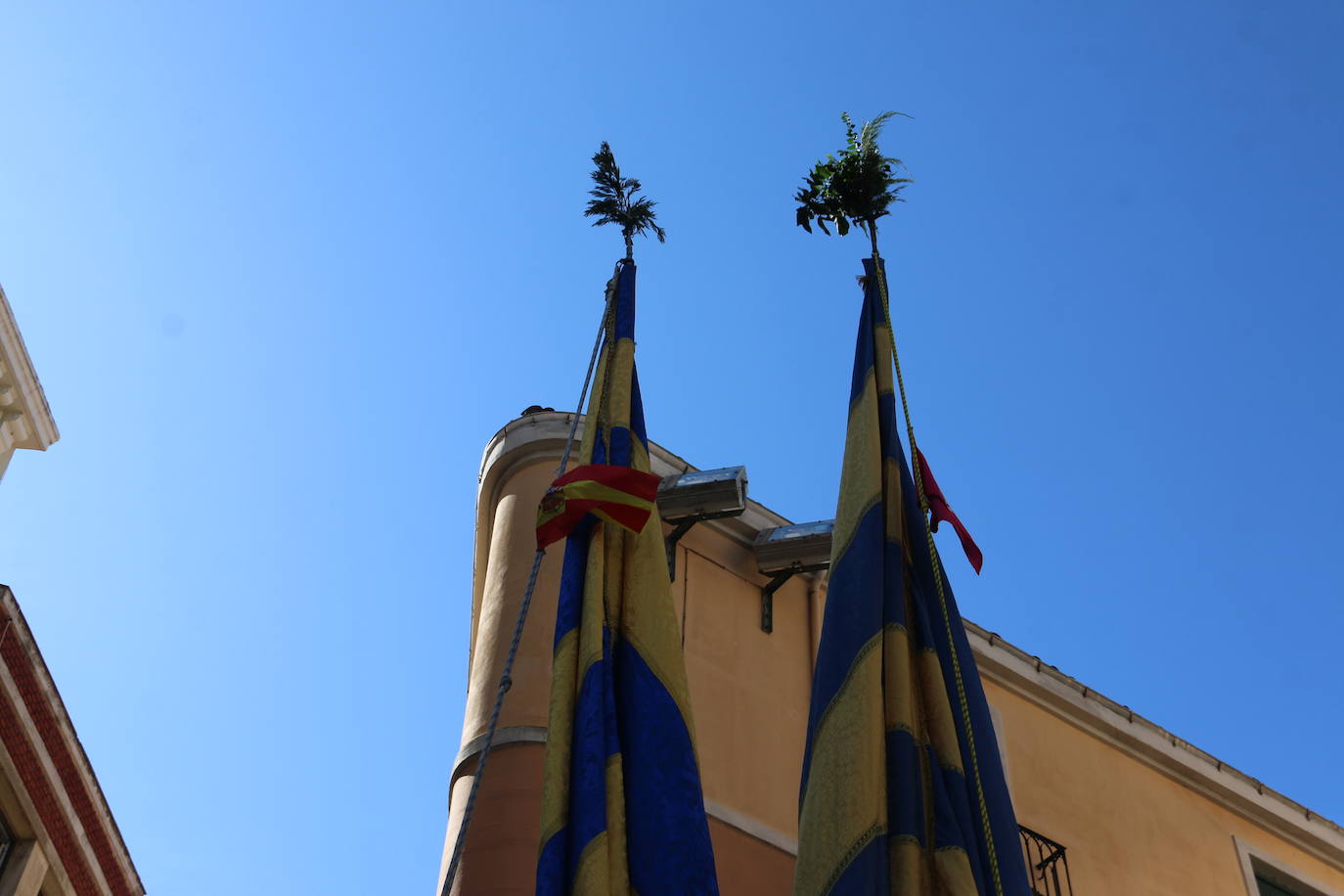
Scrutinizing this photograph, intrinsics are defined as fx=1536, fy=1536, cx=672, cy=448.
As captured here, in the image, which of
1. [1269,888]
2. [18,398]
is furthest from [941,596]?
[18,398]

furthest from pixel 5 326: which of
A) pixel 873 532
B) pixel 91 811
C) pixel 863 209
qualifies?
pixel 873 532

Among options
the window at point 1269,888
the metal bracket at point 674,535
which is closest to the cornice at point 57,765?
the metal bracket at point 674,535

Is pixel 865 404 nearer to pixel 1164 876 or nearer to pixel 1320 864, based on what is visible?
pixel 1164 876

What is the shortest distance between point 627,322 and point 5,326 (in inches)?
537

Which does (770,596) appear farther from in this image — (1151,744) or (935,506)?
(935,506)

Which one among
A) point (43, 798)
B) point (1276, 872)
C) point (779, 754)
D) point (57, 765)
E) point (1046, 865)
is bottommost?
point (1046, 865)

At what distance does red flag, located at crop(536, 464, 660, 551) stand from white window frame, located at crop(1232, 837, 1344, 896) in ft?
26.8

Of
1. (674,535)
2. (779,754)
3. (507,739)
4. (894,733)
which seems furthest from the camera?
(674,535)

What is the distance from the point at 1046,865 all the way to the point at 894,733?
18.9 feet

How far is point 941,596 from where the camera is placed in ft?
17.6

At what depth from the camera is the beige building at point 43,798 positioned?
1176 centimetres

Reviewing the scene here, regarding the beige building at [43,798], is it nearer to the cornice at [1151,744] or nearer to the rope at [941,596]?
the cornice at [1151,744]

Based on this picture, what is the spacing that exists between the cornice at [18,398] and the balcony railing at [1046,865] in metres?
13.1

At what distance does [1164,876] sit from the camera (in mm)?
11055
